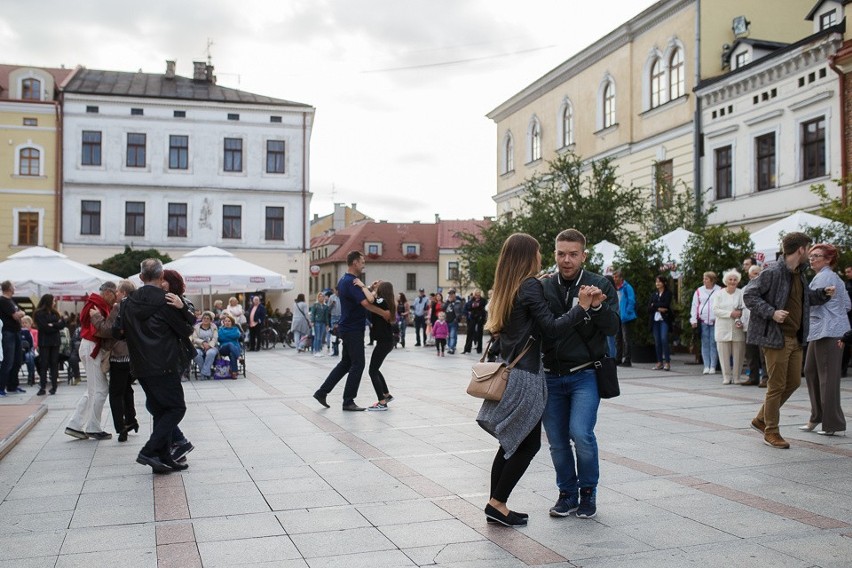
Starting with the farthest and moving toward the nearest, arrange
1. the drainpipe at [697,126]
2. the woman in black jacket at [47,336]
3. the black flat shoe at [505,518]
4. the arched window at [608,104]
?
the arched window at [608,104]
the drainpipe at [697,126]
the woman in black jacket at [47,336]
the black flat shoe at [505,518]

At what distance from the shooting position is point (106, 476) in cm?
736

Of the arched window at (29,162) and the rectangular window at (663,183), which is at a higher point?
the arched window at (29,162)

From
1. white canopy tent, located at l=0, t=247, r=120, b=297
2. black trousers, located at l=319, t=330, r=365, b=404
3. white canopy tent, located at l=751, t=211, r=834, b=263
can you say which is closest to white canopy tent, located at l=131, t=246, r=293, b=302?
white canopy tent, located at l=0, t=247, r=120, b=297

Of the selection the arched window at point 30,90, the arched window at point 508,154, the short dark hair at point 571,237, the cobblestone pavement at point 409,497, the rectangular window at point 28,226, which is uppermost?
the arched window at point 30,90

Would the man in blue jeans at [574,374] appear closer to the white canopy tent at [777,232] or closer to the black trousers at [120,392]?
the black trousers at [120,392]

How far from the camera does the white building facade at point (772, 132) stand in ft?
77.3

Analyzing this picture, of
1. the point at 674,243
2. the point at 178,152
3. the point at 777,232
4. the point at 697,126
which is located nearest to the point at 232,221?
the point at 178,152

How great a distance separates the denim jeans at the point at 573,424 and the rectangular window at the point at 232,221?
40774 millimetres

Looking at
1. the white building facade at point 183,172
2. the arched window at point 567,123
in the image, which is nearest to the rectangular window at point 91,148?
the white building facade at point 183,172

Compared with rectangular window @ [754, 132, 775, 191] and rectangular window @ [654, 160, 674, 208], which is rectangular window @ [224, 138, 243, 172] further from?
rectangular window @ [754, 132, 775, 191]

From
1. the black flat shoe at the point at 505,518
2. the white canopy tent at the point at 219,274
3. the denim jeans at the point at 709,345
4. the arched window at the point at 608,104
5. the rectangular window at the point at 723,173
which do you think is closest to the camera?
the black flat shoe at the point at 505,518

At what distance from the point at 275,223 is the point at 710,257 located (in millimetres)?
31534

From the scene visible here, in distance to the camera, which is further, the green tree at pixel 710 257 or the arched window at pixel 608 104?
the arched window at pixel 608 104

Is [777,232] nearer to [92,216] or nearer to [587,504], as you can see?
[587,504]
